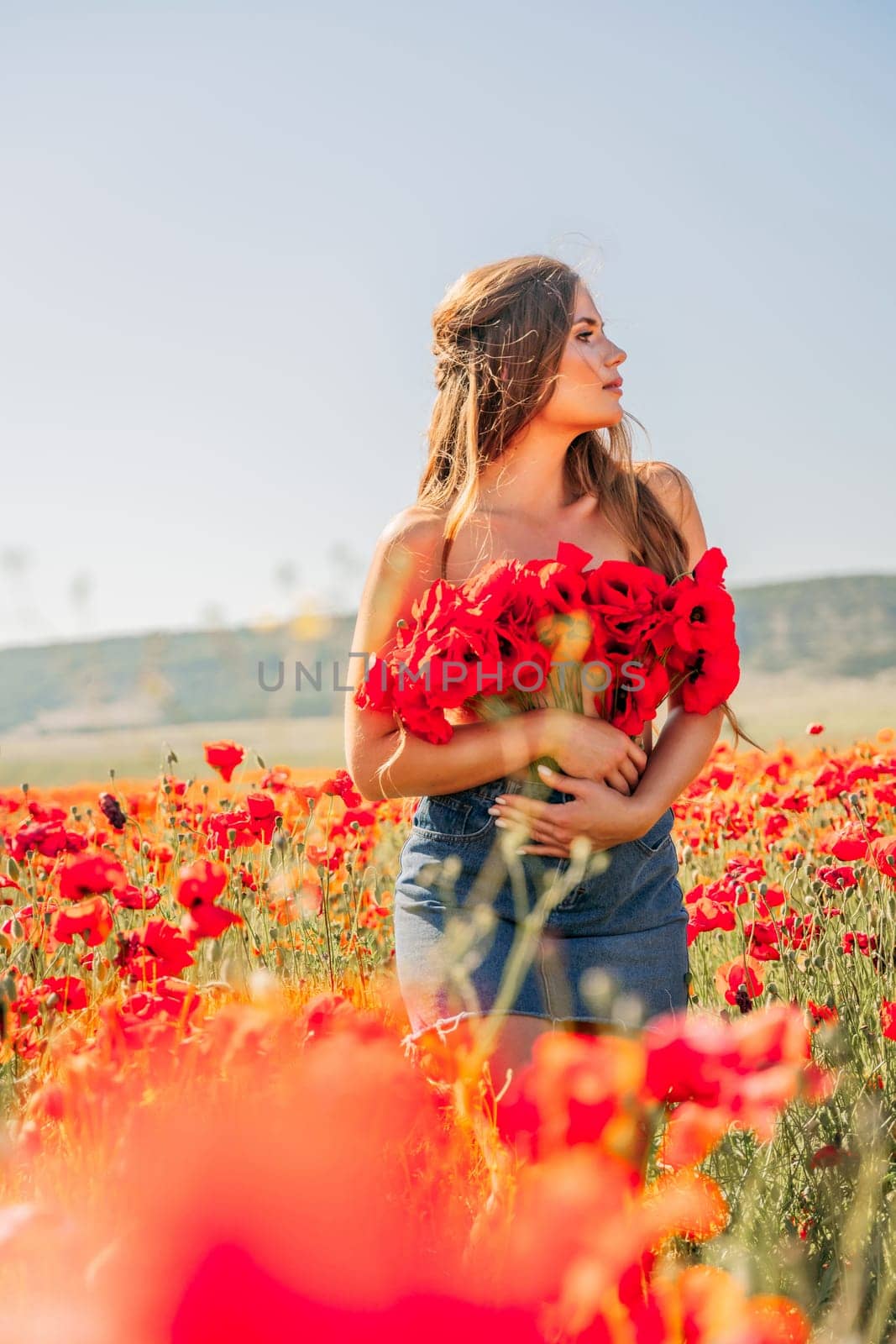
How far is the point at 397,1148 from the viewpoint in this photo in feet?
4.60

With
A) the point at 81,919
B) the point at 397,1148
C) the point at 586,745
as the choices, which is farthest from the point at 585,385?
the point at 397,1148

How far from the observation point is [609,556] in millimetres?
2322

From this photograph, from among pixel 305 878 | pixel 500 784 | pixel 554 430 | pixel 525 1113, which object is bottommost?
pixel 305 878

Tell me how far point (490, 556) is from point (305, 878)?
124cm

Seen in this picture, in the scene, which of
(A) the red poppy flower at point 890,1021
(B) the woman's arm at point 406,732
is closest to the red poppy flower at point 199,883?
(B) the woman's arm at point 406,732

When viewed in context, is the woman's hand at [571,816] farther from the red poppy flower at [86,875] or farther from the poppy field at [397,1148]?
the red poppy flower at [86,875]

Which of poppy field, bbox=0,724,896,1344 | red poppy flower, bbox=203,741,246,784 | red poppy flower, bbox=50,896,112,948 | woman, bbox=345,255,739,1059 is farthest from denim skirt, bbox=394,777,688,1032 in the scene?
red poppy flower, bbox=203,741,246,784

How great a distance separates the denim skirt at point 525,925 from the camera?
1.92m

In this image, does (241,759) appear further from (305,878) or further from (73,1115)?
(73,1115)

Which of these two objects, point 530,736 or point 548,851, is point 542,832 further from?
point 530,736

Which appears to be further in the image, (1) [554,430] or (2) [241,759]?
(2) [241,759]

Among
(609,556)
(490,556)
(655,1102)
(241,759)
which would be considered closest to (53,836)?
(241,759)

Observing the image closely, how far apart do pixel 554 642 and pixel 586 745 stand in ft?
0.62

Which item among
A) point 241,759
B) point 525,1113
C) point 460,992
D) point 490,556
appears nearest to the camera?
point 525,1113
